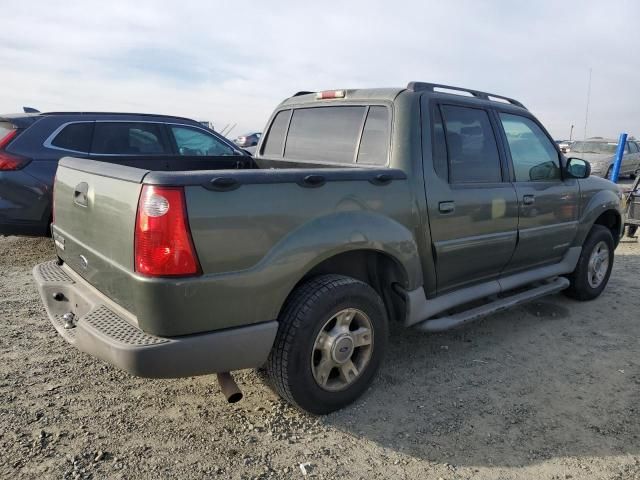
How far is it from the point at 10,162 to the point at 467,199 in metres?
4.67

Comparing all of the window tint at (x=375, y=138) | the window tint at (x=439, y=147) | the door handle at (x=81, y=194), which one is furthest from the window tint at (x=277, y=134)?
the door handle at (x=81, y=194)

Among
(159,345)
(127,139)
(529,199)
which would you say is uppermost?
(127,139)

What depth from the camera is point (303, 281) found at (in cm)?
277

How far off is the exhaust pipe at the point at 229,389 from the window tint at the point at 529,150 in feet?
8.68

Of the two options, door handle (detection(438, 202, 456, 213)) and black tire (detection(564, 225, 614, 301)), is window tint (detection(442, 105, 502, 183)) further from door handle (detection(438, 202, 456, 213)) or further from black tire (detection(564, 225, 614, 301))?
black tire (detection(564, 225, 614, 301))

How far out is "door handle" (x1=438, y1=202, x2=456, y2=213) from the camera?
126 inches

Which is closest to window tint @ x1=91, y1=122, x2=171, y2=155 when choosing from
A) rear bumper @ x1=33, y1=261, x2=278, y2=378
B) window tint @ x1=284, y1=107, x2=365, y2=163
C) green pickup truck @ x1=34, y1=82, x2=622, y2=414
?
green pickup truck @ x1=34, y1=82, x2=622, y2=414

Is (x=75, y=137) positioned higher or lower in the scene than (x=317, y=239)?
higher

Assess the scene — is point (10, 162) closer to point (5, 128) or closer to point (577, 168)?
point (5, 128)

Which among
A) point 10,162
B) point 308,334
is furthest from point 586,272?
point 10,162

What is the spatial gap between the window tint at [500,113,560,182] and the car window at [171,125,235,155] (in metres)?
3.90

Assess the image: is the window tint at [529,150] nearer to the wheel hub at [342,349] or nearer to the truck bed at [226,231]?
the truck bed at [226,231]

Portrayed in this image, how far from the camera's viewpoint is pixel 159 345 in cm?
223

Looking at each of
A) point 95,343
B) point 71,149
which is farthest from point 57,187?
point 71,149
